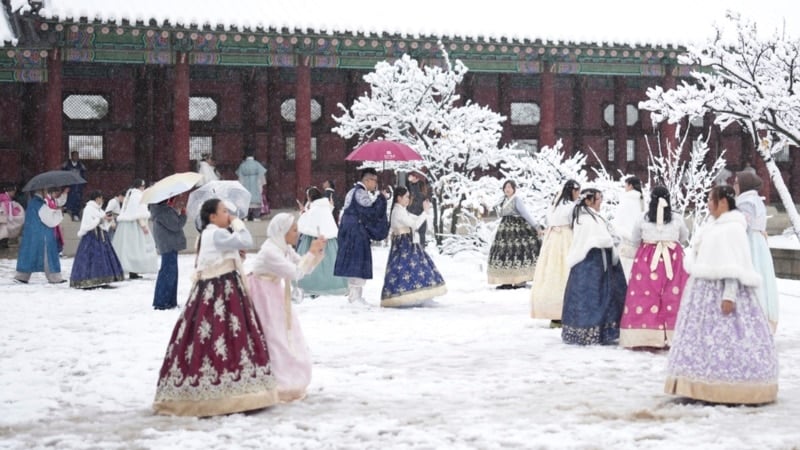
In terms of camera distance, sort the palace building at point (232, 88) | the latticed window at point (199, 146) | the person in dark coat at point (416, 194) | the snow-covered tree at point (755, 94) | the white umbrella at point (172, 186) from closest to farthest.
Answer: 1. the white umbrella at point (172, 186)
2. the snow-covered tree at point (755, 94)
3. the person in dark coat at point (416, 194)
4. the palace building at point (232, 88)
5. the latticed window at point (199, 146)

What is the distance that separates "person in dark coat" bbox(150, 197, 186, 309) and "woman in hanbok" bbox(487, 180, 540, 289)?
4.27 m

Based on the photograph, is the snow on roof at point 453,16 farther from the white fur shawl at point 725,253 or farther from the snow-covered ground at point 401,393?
the white fur shawl at point 725,253

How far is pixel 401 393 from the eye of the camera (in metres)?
7.29

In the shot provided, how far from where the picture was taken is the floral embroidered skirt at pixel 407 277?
12.1 meters

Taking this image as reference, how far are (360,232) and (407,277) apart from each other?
835 mm

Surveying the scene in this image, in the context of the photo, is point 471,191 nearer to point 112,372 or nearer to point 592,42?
point 592,42

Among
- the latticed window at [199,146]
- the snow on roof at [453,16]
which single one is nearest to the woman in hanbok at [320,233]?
the snow on roof at [453,16]

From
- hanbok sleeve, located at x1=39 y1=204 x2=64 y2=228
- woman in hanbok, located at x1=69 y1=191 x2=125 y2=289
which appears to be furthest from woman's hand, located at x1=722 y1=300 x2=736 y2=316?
hanbok sleeve, located at x1=39 y1=204 x2=64 y2=228

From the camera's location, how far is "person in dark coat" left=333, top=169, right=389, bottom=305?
1229 cm

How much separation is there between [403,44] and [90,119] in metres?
6.38

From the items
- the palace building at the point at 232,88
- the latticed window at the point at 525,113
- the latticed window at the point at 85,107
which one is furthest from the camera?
the latticed window at the point at 525,113

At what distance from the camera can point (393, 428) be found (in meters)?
6.23

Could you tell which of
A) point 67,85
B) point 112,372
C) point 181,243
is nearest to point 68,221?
point 67,85

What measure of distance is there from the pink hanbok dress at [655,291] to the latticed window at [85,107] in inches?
575
